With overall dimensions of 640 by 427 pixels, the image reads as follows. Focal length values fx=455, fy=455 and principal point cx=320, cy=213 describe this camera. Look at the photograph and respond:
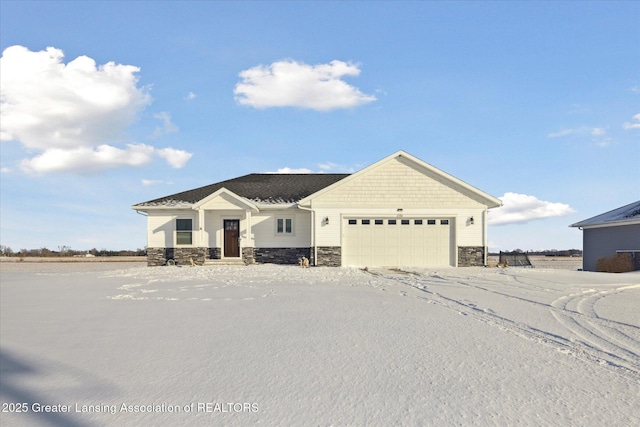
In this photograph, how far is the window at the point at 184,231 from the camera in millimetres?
22312

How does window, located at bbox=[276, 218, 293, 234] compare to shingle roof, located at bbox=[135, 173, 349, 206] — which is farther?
shingle roof, located at bbox=[135, 173, 349, 206]

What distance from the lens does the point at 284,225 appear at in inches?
880

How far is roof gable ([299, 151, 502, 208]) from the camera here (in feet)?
68.1

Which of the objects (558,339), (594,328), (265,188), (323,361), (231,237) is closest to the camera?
(323,361)

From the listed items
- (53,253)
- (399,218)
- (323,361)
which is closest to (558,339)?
(323,361)

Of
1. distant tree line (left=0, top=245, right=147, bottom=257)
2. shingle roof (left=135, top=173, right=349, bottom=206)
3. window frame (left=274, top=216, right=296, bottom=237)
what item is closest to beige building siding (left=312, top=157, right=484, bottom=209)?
window frame (left=274, top=216, right=296, bottom=237)

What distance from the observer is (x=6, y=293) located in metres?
11.9

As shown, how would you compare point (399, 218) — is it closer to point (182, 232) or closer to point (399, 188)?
point (399, 188)

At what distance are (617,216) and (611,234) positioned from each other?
3.51 ft

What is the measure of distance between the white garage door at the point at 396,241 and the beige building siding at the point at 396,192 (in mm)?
742

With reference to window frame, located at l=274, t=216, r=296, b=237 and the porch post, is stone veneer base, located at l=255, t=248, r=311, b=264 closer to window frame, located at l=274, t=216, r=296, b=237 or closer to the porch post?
window frame, located at l=274, t=216, r=296, b=237

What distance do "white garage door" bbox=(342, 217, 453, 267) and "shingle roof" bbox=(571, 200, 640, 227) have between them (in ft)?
25.2

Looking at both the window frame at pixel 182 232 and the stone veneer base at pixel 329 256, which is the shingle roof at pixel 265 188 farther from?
the stone veneer base at pixel 329 256

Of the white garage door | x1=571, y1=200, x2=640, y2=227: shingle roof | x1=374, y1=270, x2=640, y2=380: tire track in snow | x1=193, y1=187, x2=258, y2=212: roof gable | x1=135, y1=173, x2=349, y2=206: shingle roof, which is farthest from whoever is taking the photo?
x1=135, y1=173, x2=349, y2=206: shingle roof
